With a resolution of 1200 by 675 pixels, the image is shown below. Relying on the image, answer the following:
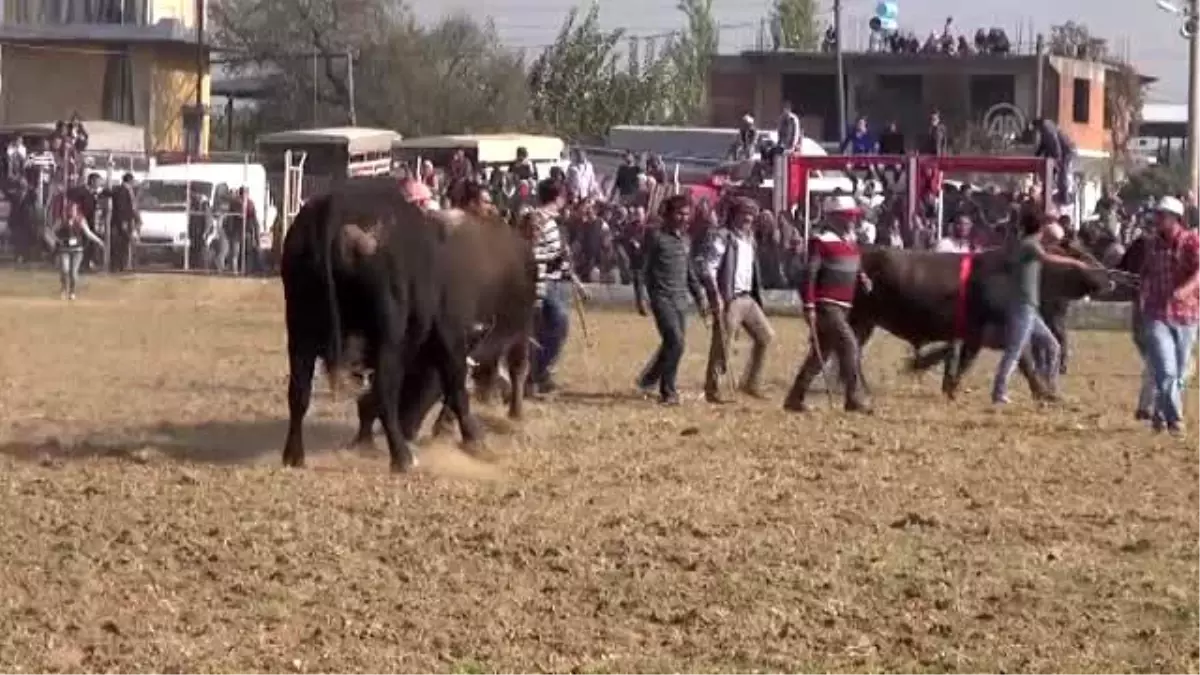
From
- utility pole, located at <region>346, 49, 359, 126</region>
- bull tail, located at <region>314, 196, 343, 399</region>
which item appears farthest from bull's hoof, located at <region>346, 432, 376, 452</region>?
utility pole, located at <region>346, 49, 359, 126</region>

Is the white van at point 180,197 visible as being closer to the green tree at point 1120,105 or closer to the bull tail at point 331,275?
the bull tail at point 331,275

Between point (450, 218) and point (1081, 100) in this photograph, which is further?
point (1081, 100)

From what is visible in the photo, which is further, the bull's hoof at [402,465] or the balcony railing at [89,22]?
the balcony railing at [89,22]

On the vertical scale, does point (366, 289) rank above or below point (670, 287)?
above

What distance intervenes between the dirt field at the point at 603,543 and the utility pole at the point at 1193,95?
22.4 meters

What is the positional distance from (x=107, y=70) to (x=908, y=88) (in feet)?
73.1

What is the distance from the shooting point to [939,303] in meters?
18.6

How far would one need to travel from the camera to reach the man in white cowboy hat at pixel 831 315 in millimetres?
17406

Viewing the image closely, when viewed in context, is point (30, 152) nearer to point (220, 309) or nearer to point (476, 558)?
point (220, 309)

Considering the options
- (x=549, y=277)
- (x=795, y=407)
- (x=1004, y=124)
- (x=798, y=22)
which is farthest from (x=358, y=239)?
(x=798, y=22)

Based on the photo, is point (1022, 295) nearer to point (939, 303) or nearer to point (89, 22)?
point (939, 303)

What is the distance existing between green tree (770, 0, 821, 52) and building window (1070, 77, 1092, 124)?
13.4 meters

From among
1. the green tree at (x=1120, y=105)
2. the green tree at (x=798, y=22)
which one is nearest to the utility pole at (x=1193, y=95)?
the green tree at (x=1120, y=105)

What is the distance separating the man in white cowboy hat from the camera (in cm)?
1741
